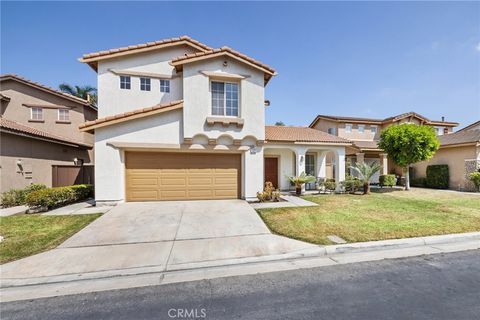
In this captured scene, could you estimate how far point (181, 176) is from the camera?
1045 centimetres

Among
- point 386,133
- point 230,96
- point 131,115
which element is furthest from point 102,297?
point 386,133

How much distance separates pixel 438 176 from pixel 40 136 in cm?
2741

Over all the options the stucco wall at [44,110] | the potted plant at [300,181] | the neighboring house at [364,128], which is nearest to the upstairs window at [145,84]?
the stucco wall at [44,110]

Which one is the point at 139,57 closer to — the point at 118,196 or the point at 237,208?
the point at 118,196

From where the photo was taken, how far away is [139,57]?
1225 centimetres

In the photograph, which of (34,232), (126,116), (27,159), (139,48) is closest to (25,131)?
(27,159)

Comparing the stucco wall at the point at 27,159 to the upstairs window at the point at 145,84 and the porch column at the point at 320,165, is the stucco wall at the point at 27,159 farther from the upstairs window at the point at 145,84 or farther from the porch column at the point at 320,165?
the porch column at the point at 320,165

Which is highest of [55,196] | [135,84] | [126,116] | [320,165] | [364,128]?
[135,84]

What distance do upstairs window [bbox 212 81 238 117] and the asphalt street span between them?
8.00 meters

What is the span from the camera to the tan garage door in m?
10.0

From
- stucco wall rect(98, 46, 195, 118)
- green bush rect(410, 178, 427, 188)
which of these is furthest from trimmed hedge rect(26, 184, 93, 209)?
green bush rect(410, 178, 427, 188)

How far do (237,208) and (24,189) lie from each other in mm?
10777

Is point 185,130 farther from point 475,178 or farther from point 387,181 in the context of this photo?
point 475,178

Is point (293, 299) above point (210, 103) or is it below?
below
